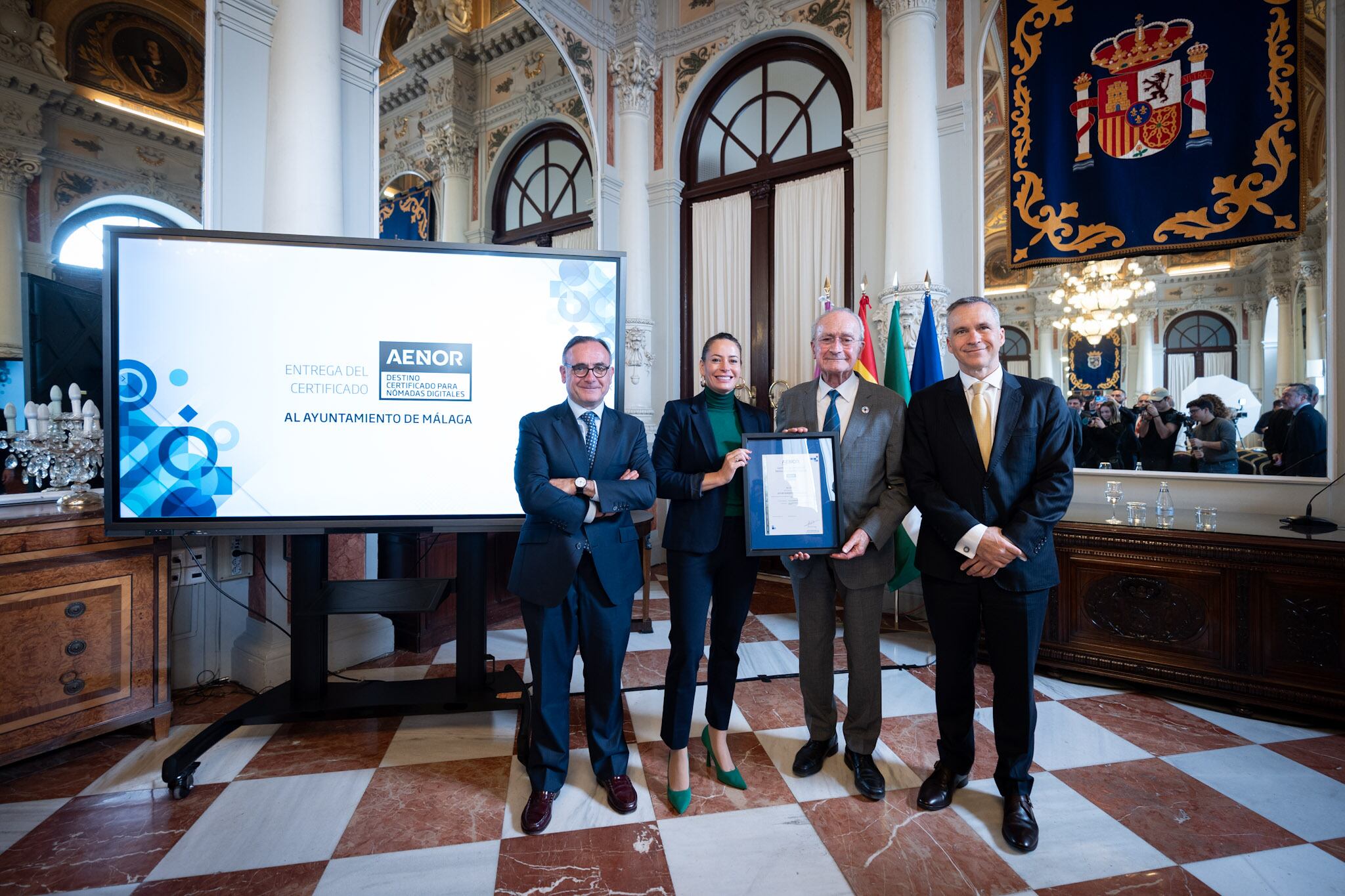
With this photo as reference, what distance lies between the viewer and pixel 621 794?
2.02 m

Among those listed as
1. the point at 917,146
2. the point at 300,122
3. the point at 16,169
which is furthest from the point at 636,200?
the point at 16,169

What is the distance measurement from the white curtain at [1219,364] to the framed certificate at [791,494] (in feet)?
9.05

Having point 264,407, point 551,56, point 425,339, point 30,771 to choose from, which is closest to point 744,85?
point 551,56

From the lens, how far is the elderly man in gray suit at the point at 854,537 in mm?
2059

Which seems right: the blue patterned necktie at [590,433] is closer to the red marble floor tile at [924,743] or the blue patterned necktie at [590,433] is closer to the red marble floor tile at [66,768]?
the red marble floor tile at [924,743]

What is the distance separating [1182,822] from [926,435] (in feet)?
4.85

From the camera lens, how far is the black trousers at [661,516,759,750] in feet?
6.63

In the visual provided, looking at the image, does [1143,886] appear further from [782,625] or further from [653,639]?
[653,639]

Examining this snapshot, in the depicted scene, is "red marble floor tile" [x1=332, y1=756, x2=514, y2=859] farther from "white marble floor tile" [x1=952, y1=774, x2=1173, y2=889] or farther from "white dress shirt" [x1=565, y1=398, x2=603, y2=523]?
A: "white marble floor tile" [x1=952, y1=774, x2=1173, y2=889]

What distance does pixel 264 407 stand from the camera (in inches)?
92.2

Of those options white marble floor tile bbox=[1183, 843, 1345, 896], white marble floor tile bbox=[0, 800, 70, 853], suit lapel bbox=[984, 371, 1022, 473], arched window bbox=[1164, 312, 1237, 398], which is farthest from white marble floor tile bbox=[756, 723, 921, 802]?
arched window bbox=[1164, 312, 1237, 398]

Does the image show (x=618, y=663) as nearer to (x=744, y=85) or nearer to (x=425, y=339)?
(x=425, y=339)

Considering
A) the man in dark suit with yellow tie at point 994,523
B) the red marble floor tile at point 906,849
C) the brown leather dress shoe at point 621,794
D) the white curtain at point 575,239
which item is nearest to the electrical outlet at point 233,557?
Answer: the brown leather dress shoe at point 621,794

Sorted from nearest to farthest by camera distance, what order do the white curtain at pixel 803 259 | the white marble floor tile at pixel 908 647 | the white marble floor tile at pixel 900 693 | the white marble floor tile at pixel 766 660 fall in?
the white marble floor tile at pixel 900 693 < the white marble floor tile at pixel 766 660 < the white marble floor tile at pixel 908 647 < the white curtain at pixel 803 259
